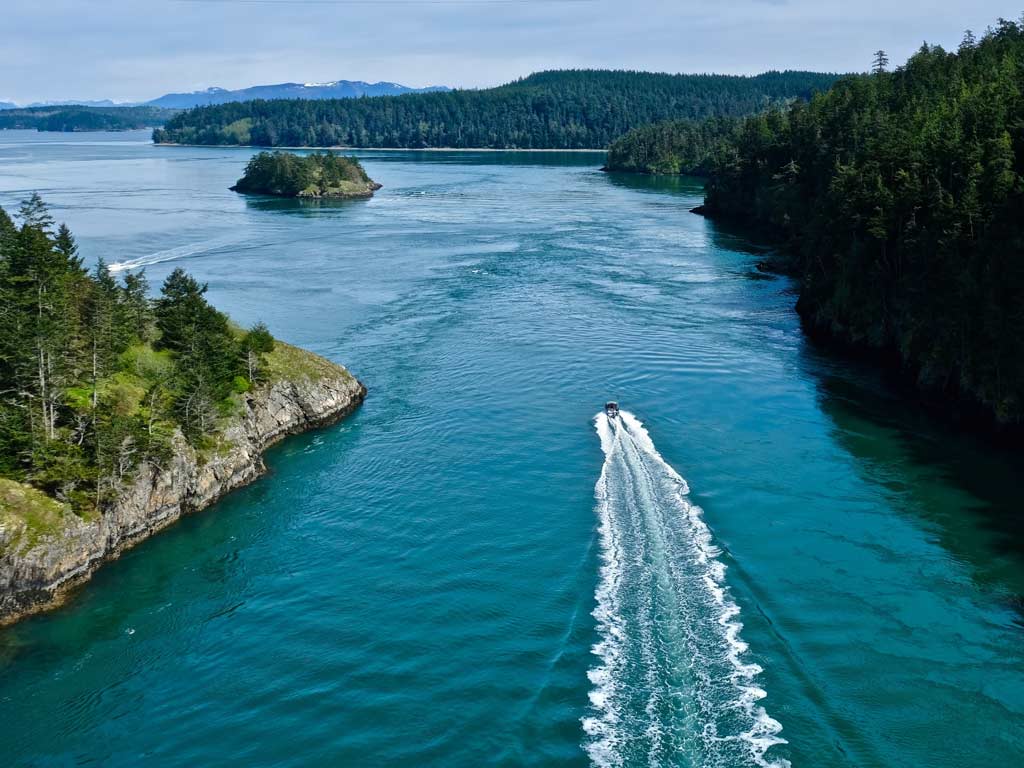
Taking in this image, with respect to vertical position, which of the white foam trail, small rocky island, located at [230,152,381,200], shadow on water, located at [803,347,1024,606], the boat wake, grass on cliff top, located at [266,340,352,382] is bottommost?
the boat wake

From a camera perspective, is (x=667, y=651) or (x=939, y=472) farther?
(x=939, y=472)

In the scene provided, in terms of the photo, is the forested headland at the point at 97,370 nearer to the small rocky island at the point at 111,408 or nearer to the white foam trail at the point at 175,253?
the small rocky island at the point at 111,408

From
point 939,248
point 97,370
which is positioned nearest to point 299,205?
point 97,370

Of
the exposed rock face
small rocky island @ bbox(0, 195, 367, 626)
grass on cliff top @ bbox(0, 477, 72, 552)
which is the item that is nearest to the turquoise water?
the exposed rock face

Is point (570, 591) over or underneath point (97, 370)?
underneath

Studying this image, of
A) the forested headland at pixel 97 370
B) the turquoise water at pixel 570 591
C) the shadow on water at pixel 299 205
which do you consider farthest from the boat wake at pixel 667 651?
the shadow on water at pixel 299 205

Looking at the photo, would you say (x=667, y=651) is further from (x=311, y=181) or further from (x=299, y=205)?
(x=311, y=181)

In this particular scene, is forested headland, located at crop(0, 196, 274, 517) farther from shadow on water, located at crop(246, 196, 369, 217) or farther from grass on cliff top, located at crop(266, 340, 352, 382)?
shadow on water, located at crop(246, 196, 369, 217)
